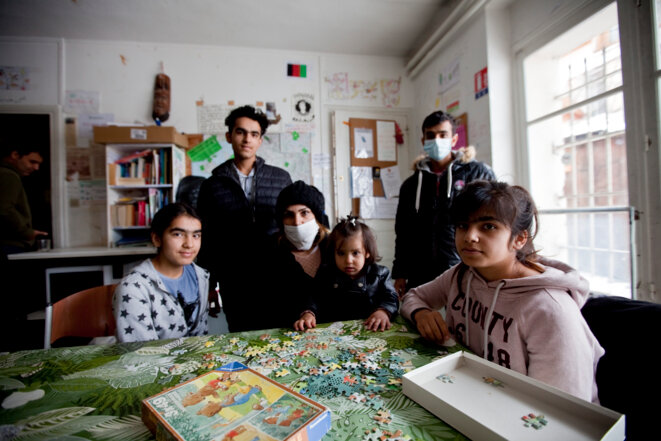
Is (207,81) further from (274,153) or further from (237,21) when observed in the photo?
(274,153)

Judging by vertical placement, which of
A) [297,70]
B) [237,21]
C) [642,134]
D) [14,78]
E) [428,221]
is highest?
[237,21]

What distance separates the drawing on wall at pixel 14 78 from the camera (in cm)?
347

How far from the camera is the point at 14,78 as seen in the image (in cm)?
349

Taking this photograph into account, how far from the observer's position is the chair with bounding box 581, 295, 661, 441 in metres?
0.74

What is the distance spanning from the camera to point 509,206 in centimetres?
100

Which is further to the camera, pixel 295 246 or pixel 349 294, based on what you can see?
pixel 295 246

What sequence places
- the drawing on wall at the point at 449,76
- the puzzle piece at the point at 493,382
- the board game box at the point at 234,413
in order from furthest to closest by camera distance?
the drawing on wall at the point at 449,76
the puzzle piece at the point at 493,382
the board game box at the point at 234,413

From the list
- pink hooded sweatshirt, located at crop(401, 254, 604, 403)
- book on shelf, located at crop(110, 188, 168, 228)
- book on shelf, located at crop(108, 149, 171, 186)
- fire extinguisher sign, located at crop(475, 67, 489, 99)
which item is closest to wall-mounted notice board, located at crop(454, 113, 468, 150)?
fire extinguisher sign, located at crop(475, 67, 489, 99)

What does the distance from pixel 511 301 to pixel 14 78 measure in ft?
16.9

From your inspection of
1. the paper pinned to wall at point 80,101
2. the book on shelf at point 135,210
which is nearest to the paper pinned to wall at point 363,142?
the book on shelf at point 135,210

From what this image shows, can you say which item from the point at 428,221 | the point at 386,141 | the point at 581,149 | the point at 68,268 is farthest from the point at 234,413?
the point at 386,141

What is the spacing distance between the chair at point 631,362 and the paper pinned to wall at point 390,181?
10.8ft

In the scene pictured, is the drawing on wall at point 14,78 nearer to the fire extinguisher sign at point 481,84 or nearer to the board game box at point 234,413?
the board game box at point 234,413

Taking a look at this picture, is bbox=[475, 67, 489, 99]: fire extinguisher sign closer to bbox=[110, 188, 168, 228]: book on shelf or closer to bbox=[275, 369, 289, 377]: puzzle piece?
bbox=[275, 369, 289, 377]: puzzle piece
